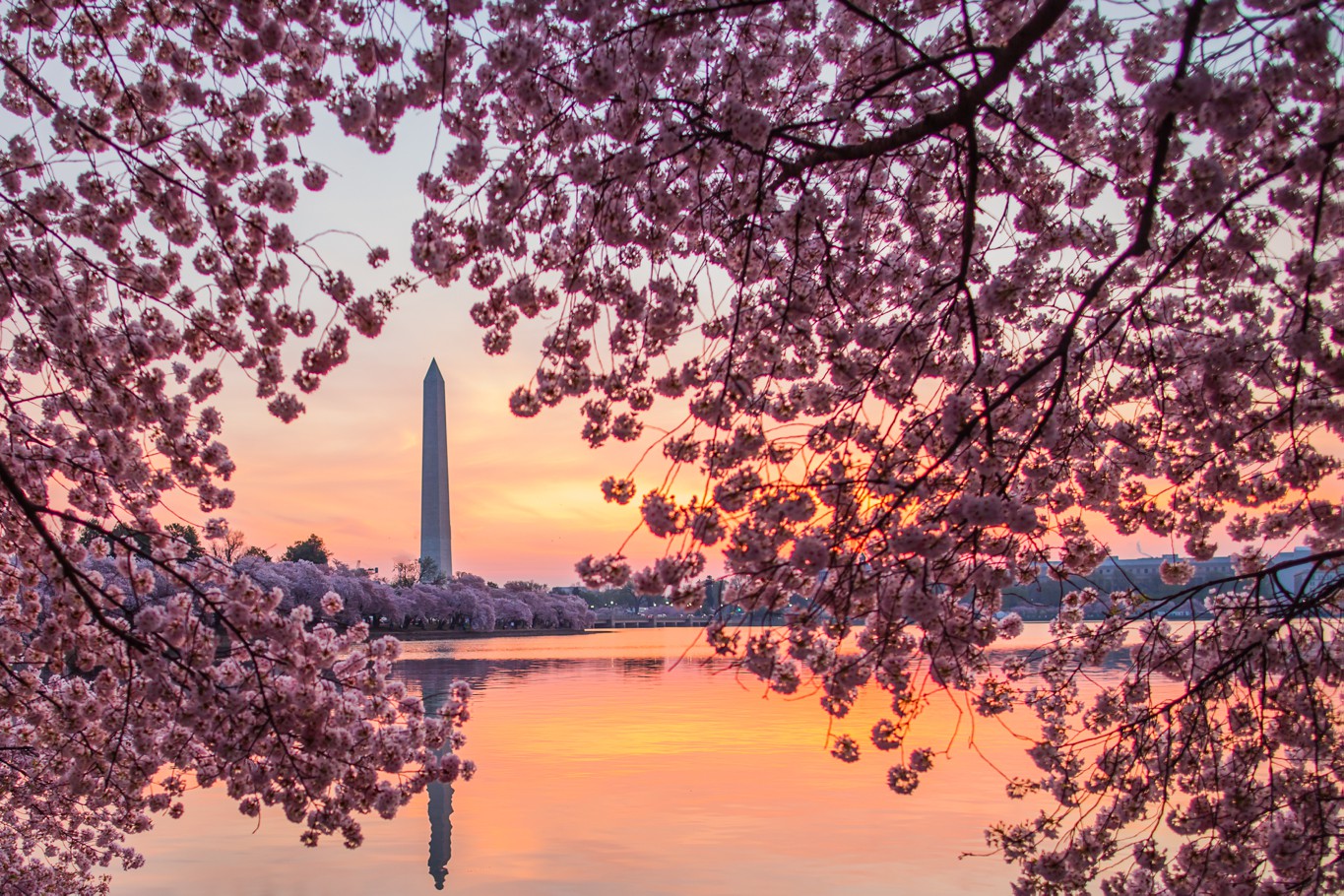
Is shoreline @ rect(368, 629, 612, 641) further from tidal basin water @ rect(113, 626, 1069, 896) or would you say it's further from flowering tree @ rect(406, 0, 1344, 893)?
flowering tree @ rect(406, 0, 1344, 893)

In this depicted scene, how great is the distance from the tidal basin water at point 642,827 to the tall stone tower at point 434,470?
93.9 ft

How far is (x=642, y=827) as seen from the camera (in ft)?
33.2

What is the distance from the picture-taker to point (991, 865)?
9156 millimetres

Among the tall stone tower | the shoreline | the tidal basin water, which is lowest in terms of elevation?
the tidal basin water

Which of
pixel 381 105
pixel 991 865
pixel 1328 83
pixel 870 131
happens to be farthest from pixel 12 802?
pixel 1328 83

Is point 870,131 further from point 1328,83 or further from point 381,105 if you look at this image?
point 381,105

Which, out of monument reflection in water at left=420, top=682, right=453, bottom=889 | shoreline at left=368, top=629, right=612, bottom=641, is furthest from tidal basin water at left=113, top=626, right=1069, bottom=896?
shoreline at left=368, top=629, right=612, bottom=641

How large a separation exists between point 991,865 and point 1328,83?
712cm

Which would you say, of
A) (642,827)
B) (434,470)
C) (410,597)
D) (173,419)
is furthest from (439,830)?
(410,597)

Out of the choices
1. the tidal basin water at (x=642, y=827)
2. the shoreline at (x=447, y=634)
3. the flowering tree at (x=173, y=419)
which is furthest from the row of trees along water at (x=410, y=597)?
the flowering tree at (x=173, y=419)

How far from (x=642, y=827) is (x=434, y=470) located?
35.6 metres

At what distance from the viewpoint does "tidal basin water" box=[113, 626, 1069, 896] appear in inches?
343

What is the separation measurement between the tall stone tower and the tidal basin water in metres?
28.6

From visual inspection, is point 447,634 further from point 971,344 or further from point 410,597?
point 971,344
